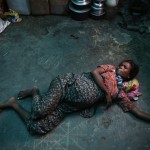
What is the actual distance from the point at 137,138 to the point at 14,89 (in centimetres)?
167

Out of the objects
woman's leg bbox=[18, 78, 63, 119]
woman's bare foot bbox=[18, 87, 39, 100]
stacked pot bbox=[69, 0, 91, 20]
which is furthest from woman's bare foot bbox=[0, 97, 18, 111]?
stacked pot bbox=[69, 0, 91, 20]

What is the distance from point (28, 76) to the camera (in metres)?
3.45

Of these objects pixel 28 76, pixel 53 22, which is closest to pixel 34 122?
pixel 28 76

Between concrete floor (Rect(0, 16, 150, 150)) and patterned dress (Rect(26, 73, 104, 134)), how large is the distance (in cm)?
12

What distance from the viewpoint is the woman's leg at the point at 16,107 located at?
2.89 meters

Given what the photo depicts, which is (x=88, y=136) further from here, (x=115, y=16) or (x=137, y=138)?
(x=115, y=16)

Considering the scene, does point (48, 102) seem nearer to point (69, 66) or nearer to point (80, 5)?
point (69, 66)

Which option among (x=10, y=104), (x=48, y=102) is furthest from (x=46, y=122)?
(x=10, y=104)

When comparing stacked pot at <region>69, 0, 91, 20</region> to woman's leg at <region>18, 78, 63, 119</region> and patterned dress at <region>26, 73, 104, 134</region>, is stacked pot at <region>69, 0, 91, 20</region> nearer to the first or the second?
patterned dress at <region>26, 73, 104, 134</region>

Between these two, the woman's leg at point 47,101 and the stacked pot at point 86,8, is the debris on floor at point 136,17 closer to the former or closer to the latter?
the stacked pot at point 86,8

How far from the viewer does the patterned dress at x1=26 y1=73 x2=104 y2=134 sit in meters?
2.76

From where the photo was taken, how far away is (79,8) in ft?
13.9

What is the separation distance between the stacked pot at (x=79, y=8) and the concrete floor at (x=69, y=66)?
0.11 metres

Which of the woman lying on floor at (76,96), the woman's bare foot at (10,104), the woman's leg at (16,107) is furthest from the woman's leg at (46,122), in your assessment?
the woman's bare foot at (10,104)
